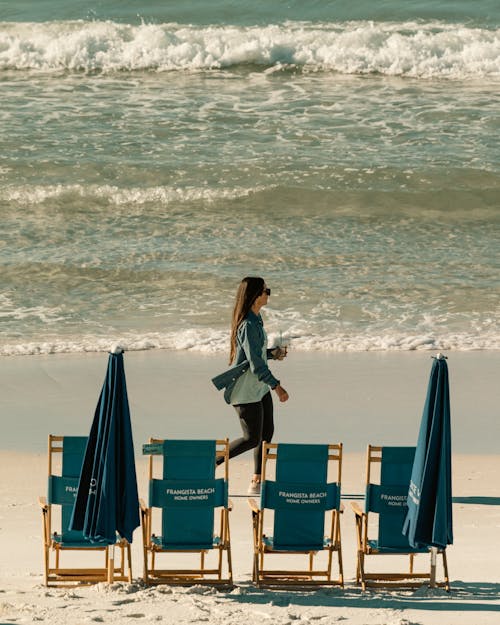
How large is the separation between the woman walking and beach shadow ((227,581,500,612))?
6.29 ft

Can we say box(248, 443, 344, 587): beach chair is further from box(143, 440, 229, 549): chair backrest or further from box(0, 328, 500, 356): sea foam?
box(0, 328, 500, 356): sea foam

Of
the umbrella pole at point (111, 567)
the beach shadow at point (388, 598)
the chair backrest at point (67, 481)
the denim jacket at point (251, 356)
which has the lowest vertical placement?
the beach shadow at point (388, 598)

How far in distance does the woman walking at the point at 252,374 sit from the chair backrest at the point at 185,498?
1.55 meters

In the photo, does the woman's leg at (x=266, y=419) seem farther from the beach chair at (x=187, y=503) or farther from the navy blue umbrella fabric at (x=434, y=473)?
the navy blue umbrella fabric at (x=434, y=473)

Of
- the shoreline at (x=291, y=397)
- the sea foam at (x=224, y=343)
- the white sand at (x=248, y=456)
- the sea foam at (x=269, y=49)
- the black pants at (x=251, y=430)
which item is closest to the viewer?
the white sand at (x=248, y=456)

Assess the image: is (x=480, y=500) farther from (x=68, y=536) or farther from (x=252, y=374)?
(x=68, y=536)

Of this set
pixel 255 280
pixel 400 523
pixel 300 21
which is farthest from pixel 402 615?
pixel 300 21

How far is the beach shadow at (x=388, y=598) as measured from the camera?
21.6 feet

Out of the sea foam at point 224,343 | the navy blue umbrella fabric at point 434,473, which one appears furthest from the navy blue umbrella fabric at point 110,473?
the sea foam at point 224,343

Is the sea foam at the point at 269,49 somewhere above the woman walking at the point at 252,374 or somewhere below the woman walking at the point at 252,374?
above

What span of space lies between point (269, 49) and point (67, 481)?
70.5 ft

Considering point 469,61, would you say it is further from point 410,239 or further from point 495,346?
point 495,346

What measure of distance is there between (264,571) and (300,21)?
78.7 ft

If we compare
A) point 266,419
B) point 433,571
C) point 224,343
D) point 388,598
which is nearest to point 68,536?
point 388,598
